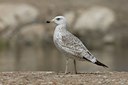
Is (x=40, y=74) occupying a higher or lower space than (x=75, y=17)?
lower

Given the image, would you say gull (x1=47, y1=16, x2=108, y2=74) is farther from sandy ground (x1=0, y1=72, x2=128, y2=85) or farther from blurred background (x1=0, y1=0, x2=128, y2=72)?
blurred background (x1=0, y1=0, x2=128, y2=72)

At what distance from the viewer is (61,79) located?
1372 cm

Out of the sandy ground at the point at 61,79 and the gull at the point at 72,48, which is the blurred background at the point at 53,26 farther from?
the sandy ground at the point at 61,79

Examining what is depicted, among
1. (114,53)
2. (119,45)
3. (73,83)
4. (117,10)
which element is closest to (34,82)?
(73,83)

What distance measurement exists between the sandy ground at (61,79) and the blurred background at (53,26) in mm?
17891

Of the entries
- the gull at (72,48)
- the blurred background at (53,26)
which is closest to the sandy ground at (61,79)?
the gull at (72,48)

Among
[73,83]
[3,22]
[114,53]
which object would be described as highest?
[3,22]

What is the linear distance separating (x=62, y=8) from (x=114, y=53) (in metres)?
10.8

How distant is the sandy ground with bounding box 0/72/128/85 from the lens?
43.6 ft

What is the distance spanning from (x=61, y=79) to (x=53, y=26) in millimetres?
25881

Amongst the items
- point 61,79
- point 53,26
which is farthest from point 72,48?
point 53,26

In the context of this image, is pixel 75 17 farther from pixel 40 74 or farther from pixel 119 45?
pixel 40 74

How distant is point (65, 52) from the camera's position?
14602 mm

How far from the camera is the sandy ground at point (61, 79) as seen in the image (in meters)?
13.3
